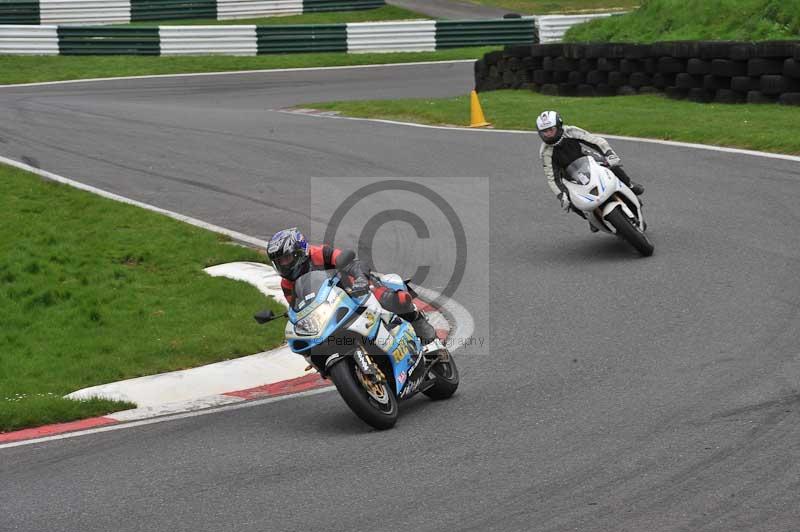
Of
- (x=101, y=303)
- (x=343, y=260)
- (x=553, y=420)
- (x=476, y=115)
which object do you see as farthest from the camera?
(x=476, y=115)

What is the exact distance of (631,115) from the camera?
19.7m

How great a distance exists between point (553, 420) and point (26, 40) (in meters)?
28.1

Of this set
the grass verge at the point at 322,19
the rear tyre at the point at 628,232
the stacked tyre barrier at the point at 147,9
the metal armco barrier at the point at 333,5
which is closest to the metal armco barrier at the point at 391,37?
the grass verge at the point at 322,19

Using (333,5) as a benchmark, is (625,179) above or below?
below

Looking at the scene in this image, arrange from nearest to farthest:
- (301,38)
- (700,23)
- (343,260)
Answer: (343,260), (700,23), (301,38)

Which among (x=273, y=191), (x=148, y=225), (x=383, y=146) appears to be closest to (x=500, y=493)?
(x=148, y=225)

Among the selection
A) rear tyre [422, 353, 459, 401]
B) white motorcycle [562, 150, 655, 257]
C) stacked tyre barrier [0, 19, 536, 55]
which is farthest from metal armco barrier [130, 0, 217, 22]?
rear tyre [422, 353, 459, 401]

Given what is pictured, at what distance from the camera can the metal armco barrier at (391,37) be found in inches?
1345

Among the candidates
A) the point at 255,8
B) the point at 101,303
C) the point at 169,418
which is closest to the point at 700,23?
the point at 101,303

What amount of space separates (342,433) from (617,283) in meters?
4.27

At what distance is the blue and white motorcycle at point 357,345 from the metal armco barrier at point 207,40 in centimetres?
2635

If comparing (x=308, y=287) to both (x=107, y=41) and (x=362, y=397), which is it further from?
(x=107, y=41)

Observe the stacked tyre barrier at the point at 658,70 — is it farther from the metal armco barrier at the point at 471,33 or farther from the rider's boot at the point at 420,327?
the rider's boot at the point at 420,327

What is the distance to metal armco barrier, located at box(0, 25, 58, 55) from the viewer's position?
1265 inches
